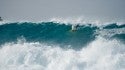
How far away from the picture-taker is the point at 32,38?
78.5ft

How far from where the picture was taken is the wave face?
68.4ft

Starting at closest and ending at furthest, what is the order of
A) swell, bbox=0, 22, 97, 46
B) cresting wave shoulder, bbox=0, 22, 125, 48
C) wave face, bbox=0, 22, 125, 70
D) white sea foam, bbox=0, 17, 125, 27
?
wave face, bbox=0, 22, 125, 70
cresting wave shoulder, bbox=0, 22, 125, 48
swell, bbox=0, 22, 97, 46
white sea foam, bbox=0, 17, 125, 27

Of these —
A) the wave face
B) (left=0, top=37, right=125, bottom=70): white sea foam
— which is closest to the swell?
the wave face

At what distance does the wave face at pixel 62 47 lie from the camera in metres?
20.9

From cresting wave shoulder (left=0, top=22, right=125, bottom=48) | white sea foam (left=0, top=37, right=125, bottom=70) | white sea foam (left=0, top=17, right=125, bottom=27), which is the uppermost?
white sea foam (left=0, top=17, right=125, bottom=27)

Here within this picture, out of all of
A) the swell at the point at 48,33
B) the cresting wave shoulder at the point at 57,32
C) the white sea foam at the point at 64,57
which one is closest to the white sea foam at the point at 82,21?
the cresting wave shoulder at the point at 57,32

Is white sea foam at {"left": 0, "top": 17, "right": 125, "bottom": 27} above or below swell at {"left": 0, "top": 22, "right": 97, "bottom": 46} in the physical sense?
above

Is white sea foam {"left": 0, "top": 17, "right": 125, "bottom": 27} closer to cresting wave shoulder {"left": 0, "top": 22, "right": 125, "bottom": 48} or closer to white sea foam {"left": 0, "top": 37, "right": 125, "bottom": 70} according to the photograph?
cresting wave shoulder {"left": 0, "top": 22, "right": 125, "bottom": 48}

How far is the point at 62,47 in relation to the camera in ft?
74.4

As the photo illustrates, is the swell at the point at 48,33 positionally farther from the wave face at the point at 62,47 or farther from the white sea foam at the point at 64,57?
the white sea foam at the point at 64,57

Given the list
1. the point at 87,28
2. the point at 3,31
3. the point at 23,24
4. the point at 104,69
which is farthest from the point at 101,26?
the point at 3,31

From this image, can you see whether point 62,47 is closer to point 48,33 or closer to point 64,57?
point 64,57

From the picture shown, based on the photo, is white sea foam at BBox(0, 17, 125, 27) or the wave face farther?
white sea foam at BBox(0, 17, 125, 27)

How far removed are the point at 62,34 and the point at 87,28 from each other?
2.24 metres
